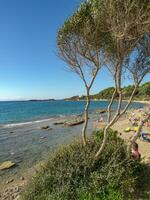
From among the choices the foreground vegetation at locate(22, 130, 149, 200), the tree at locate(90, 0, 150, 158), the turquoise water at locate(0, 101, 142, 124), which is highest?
the tree at locate(90, 0, 150, 158)

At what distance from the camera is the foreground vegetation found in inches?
250

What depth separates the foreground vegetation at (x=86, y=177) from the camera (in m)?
6.35

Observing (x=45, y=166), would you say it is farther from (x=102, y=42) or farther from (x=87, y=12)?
(x=87, y=12)

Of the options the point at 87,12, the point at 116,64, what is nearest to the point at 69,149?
the point at 116,64

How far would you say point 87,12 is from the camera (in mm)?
7652

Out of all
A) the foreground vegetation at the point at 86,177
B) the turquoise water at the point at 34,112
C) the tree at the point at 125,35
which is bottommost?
the turquoise water at the point at 34,112

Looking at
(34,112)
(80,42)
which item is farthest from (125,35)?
(34,112)

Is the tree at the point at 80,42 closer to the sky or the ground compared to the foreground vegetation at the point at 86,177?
closer to the sky

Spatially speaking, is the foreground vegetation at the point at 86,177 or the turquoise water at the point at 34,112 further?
the turquoise water at the point at 34,112

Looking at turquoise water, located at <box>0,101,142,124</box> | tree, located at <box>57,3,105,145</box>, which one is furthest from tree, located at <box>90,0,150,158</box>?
turquoise water, located at <box>0,101,142,124</box>

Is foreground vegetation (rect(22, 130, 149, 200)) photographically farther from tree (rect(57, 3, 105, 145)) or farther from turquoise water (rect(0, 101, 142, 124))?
turquoise water (rect(0, 101, 142, 124))

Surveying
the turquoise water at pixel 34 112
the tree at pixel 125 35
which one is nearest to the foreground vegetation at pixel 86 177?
the tree at pixel 125 35

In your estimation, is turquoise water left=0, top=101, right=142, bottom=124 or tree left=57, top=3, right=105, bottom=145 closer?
tree left=57, top=3, right=105, bottom=145

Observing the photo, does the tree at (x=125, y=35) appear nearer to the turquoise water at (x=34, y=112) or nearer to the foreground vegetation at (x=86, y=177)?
the foreground vegetation at (x=86, y=177)
